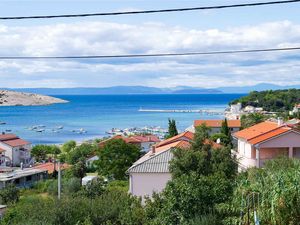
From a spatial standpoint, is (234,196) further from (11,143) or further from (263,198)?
(11,143)

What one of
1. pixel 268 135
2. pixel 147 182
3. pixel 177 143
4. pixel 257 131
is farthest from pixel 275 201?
pixel 257 131

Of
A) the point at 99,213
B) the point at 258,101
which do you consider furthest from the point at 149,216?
the point at 258,101

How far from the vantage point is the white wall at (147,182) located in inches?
968

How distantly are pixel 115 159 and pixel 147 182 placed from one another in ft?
38.5

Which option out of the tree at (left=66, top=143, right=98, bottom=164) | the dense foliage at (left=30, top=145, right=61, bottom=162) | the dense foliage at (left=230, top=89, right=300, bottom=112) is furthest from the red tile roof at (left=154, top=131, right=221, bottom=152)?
the dense foliage at (left=230, top=89, right=300, bottom=112)

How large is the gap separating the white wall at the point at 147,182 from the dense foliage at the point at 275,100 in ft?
307

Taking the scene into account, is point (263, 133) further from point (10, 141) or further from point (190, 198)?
point (10, 141)

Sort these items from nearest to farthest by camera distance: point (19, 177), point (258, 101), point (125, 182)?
point (125, 182), point (19, 177), point (258, 101)

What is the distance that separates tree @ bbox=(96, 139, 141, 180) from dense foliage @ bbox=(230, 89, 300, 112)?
8298cm

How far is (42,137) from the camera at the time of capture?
357 ft

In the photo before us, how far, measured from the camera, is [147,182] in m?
24.9

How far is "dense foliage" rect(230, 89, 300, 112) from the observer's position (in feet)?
387

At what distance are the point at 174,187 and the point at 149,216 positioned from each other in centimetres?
165

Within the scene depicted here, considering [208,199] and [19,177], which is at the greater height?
[208,199]
